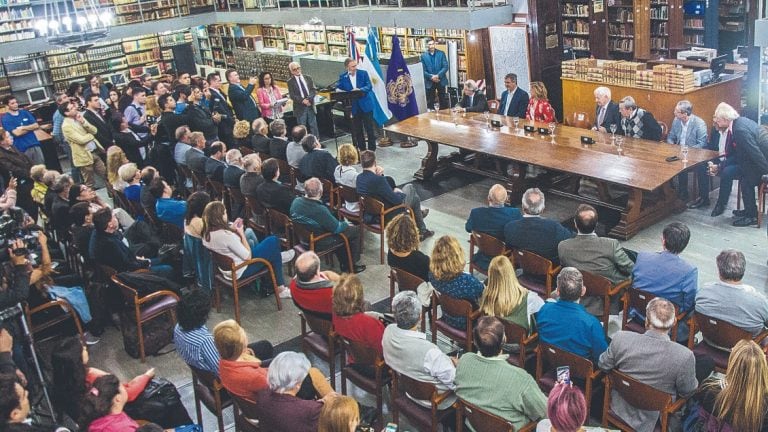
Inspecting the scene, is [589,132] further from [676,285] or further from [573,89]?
[676,285]

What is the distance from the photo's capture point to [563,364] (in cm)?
403

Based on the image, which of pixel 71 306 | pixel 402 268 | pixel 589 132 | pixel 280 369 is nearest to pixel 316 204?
pixel 402 268

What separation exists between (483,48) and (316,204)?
24.0ft

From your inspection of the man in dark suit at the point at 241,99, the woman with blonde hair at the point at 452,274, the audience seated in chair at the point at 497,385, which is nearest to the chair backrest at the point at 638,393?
the audience seated in chair at the point at 497,385

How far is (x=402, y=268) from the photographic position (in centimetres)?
525

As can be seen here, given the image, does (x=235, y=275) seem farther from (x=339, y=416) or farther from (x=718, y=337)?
(x=718, y=337)

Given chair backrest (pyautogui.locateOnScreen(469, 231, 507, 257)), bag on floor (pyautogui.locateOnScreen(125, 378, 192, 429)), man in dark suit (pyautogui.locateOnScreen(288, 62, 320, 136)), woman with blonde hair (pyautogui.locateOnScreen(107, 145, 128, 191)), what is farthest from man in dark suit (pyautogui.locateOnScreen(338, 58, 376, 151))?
bag on floor (pyautogui.locateOnScreen(125, 378, 192, 429))

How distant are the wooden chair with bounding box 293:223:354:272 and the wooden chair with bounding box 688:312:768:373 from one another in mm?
3279

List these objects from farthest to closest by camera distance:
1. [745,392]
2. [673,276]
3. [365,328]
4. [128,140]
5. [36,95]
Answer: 1. [36,95]
2. [128,140]
3. [673,276]
4. [365,328]
5. [745,392]

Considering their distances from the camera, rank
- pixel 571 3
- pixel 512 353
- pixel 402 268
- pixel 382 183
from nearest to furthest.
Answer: pixel 512 353, pixel 402 268, pixel 382 183, pixel 571 3

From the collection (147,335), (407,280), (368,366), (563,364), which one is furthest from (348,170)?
(563,364)

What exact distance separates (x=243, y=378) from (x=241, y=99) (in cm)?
761

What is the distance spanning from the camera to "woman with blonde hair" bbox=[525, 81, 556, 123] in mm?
8844

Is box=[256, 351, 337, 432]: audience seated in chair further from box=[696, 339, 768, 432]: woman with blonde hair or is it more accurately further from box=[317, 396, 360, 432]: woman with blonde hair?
box=[696, 339, 768, 432]: woman with blonde hair
